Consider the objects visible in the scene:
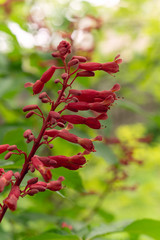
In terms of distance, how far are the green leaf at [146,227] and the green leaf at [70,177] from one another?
1.13ft

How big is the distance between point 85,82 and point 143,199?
237cm

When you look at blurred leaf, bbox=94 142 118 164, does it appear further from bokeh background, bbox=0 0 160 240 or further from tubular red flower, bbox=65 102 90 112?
tubular red flower, bbox=65 102 90 112

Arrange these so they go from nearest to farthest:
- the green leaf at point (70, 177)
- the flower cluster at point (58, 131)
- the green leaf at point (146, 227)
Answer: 1. the flower cluster at point (58, 131)
2. the green leaf at point (146, 227)
3. the green leaf at point (70, 177)

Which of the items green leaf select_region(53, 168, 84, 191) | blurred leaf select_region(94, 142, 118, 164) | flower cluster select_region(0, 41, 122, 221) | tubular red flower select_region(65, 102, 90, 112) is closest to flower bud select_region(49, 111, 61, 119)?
flower cluster select_region(0, 41, 122, 221)

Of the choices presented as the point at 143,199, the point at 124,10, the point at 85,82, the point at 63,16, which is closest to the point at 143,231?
the point at 85,82

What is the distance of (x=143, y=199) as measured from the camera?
4.91 meters

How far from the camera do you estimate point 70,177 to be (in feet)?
5.72

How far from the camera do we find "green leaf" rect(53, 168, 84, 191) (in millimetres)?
1708

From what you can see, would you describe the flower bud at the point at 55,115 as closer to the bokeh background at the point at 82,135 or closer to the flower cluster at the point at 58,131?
the flower cluster at the point at 58,131

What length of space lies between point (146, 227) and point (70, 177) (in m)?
0.46

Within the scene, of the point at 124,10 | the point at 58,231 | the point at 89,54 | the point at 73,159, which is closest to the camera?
the point at 73,159

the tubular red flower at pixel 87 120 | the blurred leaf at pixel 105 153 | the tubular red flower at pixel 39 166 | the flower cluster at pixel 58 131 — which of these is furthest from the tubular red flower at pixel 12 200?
the blurred leaf at pixel 105 153

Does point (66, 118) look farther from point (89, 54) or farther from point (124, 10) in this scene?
point (124, 10)

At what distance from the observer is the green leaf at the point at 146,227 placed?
1604mm
